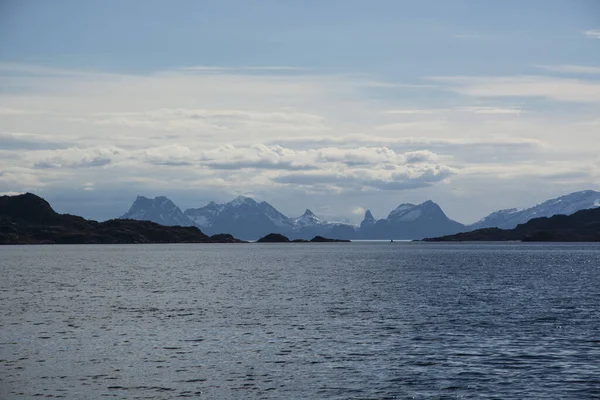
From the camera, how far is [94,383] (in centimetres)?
4872

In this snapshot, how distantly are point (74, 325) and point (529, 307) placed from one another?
61016 mm

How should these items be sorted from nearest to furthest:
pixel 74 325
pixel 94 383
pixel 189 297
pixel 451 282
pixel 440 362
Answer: pixel 94 383 < pixel 440 362 < pixel 74 325 < pixel 189 297 < pixel 451 282

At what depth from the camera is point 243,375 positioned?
2042 inches

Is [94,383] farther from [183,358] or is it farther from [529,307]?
[529,307]

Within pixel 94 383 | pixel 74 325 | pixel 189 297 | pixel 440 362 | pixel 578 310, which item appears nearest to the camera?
pixel 94 383

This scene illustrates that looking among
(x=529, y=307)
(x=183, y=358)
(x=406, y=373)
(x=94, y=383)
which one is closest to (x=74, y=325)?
(x=183, y=358)

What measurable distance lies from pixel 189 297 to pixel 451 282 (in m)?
62.2

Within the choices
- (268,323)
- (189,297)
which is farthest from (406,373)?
(189,297)

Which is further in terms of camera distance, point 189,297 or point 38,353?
point 189,297

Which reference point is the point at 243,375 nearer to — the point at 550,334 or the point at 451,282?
the point at 550,334

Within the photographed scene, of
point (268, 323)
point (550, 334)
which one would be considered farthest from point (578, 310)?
point (268, 323)

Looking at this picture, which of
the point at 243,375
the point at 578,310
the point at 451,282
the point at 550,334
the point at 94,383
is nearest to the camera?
the point at 94,383

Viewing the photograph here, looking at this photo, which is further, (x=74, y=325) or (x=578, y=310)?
(x=578, y=310)

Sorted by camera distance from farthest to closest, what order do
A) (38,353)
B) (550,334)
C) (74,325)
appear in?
(74,325) < (550,334) < (38,353)
